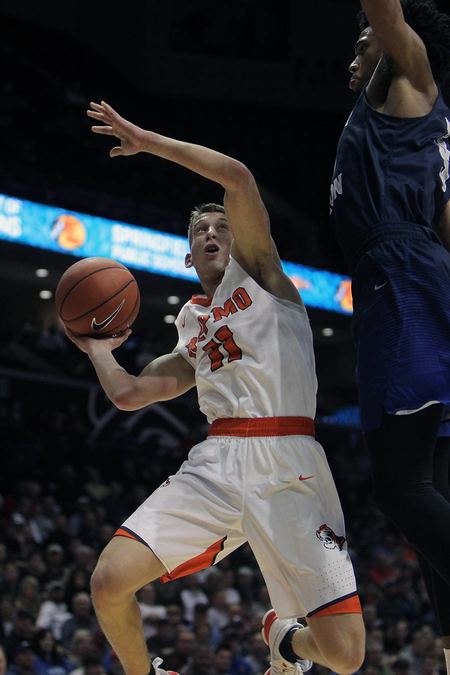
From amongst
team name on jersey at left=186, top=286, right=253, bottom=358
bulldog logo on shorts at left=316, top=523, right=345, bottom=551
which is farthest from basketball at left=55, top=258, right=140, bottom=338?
bulldog logo on shorts at left=316, top=523, right=345, bottom=551

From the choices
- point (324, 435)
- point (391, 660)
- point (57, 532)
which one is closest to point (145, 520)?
point (391, 660)

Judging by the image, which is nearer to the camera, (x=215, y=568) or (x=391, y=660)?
(x=391, y=660)

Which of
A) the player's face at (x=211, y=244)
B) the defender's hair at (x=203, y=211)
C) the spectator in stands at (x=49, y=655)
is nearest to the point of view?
the player's face at (x=211, y=244)

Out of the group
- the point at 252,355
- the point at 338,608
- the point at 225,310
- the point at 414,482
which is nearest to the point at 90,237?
the point at 225,310

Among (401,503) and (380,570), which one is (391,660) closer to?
(380,570)

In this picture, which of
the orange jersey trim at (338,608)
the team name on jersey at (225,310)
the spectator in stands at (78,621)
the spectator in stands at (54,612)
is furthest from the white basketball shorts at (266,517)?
the spectator in stands at (54,612)

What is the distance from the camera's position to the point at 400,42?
123 inches

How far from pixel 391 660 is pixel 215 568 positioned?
2.72 meters

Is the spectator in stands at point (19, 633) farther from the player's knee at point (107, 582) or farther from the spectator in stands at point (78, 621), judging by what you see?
the player's knee at point (107, 582)

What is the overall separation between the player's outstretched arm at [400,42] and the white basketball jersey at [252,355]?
1.37 m

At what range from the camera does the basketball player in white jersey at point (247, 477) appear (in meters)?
4.02

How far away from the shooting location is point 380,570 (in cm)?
1481

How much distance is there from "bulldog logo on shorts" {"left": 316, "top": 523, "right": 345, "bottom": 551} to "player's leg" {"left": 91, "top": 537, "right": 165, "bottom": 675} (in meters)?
0.66

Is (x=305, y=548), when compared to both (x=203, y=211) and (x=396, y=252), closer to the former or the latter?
(x=396, y=252)
